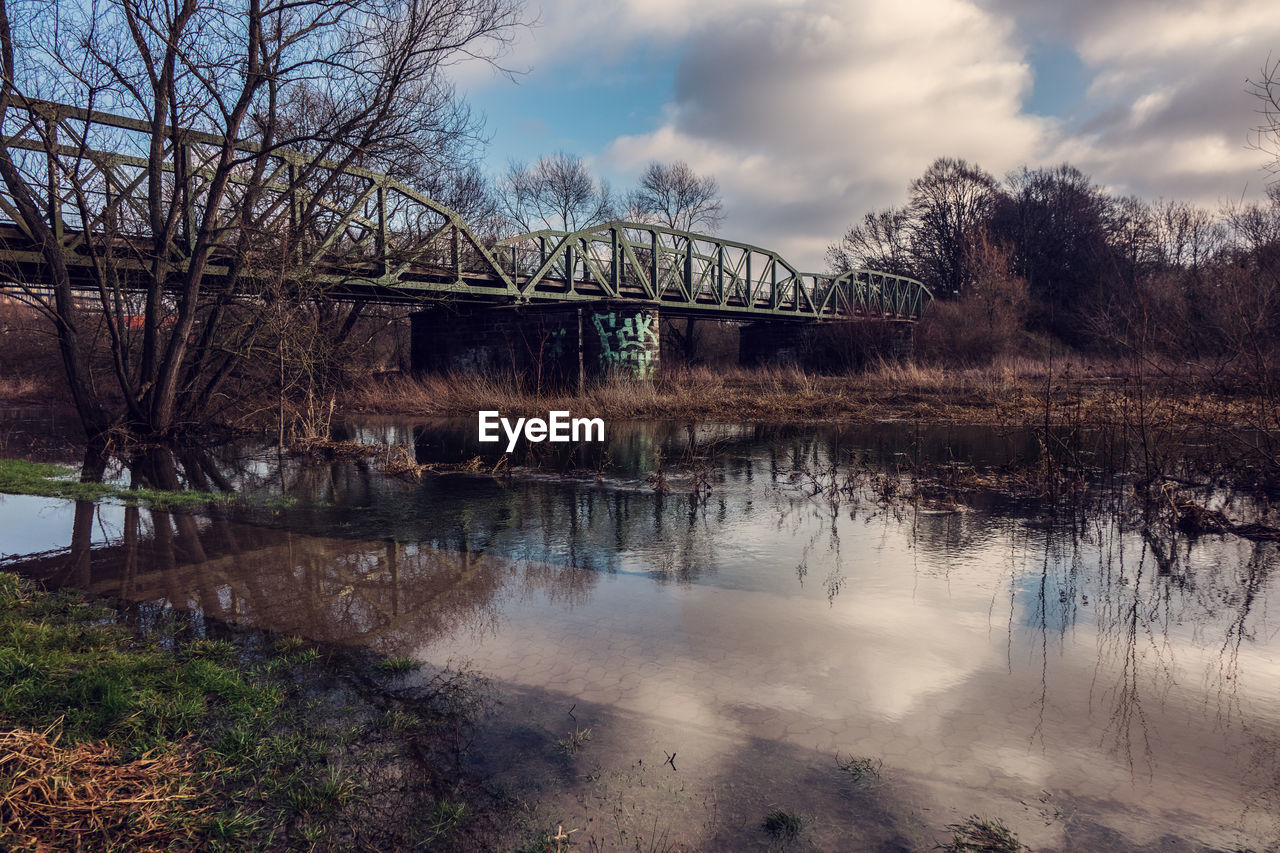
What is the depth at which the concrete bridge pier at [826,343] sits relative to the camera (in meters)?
33.2

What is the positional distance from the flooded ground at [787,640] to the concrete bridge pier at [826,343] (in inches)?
879

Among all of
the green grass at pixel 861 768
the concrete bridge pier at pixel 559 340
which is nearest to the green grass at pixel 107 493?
the green grass at pixel 861 768

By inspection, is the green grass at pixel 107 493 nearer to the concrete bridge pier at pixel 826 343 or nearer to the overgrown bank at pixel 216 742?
the overgrown bank at pixel 216 742

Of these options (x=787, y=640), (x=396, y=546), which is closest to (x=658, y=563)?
(x=787, y=640)

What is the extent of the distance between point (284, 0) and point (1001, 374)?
21.4m

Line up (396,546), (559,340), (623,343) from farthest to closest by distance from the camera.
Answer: (559,340) < (623,343) < (396,546)

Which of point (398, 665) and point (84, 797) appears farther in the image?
point (398, 665)

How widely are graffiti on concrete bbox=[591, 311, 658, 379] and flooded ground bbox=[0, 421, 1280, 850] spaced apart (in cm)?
1688

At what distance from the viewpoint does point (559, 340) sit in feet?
85.7

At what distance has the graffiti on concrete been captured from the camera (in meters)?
25.5

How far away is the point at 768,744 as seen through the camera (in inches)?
123

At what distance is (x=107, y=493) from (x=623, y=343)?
59.3ft

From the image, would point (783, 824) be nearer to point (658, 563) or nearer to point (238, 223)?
point (658, 563)

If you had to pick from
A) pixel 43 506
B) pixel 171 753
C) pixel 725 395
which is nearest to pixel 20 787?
pixel 171 753
